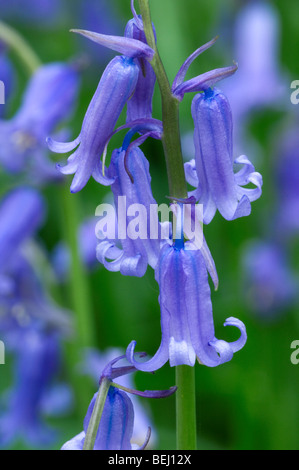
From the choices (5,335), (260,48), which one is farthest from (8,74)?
(260,48)

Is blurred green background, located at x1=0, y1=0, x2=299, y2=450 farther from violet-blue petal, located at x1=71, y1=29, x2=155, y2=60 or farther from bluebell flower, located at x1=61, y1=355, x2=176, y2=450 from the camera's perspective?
violet-blue petal, located at x1=71, y1=29, x2=155, y2=60

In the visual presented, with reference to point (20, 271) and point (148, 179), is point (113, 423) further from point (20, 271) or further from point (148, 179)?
point (20, 271)

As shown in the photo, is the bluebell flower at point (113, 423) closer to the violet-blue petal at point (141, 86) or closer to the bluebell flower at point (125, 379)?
the violet-blue petal at point (141, 86)

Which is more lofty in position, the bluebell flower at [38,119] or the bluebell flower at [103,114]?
the bluebell flower at [38,119]

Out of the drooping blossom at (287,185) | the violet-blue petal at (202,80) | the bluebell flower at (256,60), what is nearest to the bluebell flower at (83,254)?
the drooping blossom at (287,185)

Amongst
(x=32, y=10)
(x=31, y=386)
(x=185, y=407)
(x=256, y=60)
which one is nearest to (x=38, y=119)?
(x=31, y=386)
